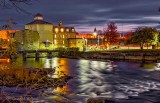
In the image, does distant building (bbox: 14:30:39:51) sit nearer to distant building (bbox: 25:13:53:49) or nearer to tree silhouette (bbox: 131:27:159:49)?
distant building (bbox: 25:13:53:49)

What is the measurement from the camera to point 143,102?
26.8 m

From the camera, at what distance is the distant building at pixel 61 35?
14300 centimetres

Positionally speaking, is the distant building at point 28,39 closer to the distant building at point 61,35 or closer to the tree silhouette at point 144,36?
the distant building at point 61,35

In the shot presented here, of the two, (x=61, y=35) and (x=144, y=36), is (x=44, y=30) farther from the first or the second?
(x=144, y=36)

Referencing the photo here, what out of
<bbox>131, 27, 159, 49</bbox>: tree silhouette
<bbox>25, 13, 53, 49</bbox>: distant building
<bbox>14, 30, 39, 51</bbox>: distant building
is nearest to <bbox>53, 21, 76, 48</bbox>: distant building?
<bbox>25, 13, 53, 49</bbox>: distant building

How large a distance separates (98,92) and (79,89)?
2.64m

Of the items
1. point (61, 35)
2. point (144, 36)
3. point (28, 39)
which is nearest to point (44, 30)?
point (61, 35)

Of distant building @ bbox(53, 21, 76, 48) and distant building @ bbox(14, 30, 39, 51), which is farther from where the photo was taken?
distant building @ bbox(53, 21, 76, 48)

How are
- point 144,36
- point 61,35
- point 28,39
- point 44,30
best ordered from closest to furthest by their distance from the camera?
point 144,36
point 28,39
point 44,30
point 61,35

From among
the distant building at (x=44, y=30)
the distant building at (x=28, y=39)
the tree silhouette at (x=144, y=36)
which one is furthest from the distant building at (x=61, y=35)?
the tree silhouette at (x=144, y=36)

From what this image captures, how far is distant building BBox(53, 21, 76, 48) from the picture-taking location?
469 feet

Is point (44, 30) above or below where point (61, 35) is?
above

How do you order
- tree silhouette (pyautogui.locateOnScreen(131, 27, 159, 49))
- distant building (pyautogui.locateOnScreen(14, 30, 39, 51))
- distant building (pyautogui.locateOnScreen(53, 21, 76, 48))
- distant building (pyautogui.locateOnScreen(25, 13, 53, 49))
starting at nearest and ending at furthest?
tree silhouette (pyautogui.locateOnScreen(131, 27, 159, 49)) → distant building (pyautogui.locateOnScreen(14, 30, 39, 51)) → distant building (pyautogui.locateOnScreen(25, 13, 53, 49)) → distant building (pyautogui.locateOnScreen(53, 21, 76, 48))

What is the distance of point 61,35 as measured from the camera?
145250mm
